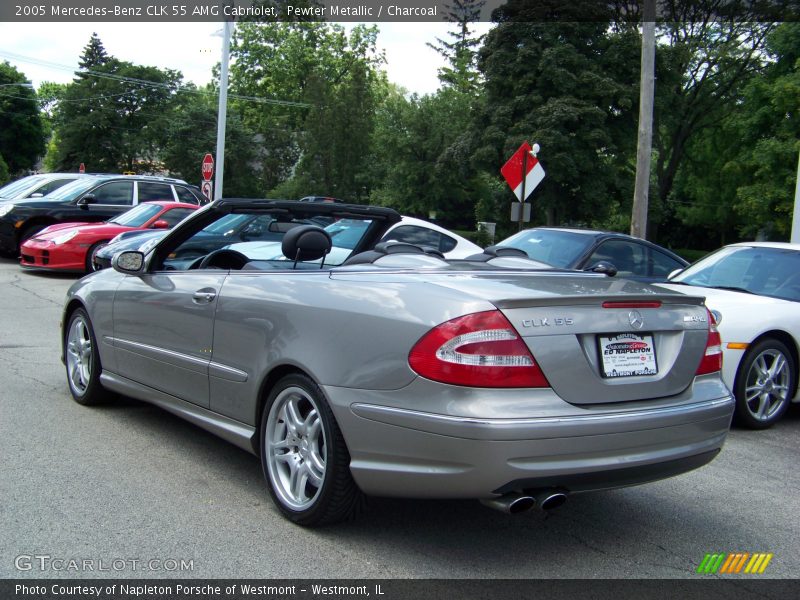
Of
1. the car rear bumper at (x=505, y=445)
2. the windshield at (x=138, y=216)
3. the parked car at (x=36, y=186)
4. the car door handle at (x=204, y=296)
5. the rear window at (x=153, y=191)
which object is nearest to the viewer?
the car rear bumper at (x=505, y=445)

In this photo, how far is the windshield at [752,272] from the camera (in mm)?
7145

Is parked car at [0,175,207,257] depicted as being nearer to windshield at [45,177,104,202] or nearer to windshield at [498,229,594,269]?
windshield at [45,177,104,202]

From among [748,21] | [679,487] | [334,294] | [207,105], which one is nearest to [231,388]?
[334,294]

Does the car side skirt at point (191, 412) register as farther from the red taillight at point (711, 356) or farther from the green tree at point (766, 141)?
the green tree at point (766, 141)

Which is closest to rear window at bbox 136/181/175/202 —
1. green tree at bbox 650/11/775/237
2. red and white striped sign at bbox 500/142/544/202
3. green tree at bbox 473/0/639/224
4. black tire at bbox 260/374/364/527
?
red and white striped sign at bbox 500/142/544/202

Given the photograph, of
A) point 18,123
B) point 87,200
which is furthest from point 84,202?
point 18,123

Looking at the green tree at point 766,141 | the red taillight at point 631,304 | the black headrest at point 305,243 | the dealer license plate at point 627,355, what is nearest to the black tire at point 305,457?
the black headrest at point 305,243

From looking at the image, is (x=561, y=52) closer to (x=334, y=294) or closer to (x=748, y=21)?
(x=748, y=21)

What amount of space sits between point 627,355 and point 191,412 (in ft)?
8.11

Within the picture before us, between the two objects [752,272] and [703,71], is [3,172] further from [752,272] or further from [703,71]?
[752,272]

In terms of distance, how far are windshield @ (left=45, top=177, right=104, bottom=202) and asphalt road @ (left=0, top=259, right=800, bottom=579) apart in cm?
1248

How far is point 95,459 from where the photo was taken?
476 cm

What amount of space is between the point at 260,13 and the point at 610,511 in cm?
6020

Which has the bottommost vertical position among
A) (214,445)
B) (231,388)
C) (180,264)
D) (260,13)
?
(214,445)
